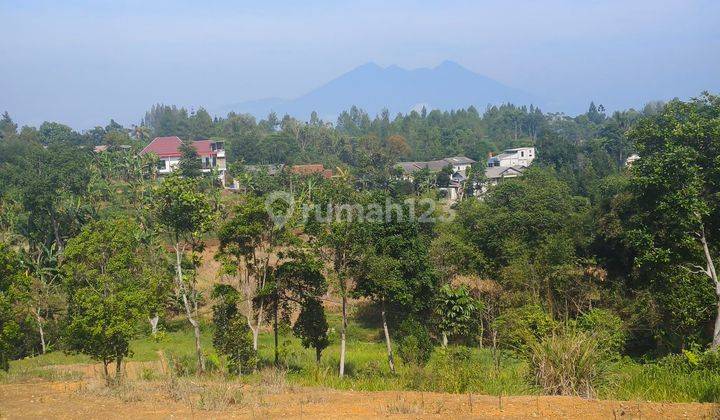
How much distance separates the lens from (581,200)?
37.9 m

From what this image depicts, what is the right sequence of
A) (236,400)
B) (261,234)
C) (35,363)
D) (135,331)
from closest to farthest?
(236,400)
(135,331)
(261,234)
(35,363)

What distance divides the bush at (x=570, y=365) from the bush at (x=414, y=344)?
11103 millimetres

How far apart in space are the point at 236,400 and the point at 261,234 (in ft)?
27.4

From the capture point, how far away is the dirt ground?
7.92 meters

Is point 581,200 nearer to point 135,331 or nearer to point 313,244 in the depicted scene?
point 313,244

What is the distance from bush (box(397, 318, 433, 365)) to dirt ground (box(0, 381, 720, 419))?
10.4 meters

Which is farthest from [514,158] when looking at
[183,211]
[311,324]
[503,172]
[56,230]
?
[183,211]

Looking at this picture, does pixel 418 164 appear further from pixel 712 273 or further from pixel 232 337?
pixel 232 337

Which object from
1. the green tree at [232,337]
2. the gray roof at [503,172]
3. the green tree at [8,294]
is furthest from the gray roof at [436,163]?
the green tree at [8,294]

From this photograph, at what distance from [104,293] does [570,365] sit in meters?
9.64

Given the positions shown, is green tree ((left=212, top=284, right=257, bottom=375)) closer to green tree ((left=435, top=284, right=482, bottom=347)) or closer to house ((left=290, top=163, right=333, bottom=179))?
green tree ((left=435, top=284, right=482, bottom=347))

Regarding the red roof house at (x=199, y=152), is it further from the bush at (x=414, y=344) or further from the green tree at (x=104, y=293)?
the green tree at (x=104, y=293)

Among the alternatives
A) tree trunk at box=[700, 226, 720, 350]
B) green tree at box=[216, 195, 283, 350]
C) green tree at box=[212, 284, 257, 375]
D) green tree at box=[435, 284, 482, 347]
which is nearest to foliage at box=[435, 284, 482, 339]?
green tree at box=[435, 284, 482, 347]

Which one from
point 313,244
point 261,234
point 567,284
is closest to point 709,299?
point 567,284
